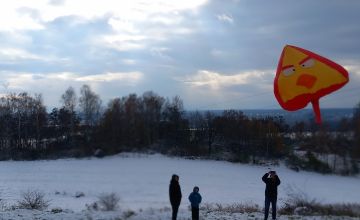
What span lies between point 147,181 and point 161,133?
38267mm

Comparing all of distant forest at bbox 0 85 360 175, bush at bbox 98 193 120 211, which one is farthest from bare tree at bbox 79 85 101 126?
bush at bbox 98 193 120 211

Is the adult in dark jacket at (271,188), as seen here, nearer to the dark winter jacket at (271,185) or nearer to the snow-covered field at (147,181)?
the dark winter jacket at (271,185)

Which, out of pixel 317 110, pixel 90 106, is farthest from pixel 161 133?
pixel 317 110

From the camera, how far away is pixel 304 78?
1291 centimetres

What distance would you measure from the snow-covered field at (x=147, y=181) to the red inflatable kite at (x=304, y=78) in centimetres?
1360

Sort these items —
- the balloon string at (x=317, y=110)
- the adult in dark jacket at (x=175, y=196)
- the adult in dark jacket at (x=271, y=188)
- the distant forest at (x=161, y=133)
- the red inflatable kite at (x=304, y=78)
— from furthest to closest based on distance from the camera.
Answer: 1. the distant forest at (x=161, y=133)
2. the adult in dark jacket at (x=271, y=188)
3. the adult in dark jacket at (x=175, y=196)
4. the balloon string at (x=317, y=110)
5. the red inflatable kite at (x=304, y=78)

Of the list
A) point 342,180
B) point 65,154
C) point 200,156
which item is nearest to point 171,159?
point 200,156

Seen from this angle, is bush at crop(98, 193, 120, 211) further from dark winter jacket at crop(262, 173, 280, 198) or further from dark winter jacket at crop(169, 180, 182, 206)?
dark winter jacket at crop(262, 173, 280, 198)

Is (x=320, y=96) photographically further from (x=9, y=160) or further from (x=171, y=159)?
(x=9, y=160)

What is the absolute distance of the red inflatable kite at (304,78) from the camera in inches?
491

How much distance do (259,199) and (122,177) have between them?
58.0 feet

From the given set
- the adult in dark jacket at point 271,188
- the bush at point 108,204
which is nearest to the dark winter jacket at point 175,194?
the adult in dark jacket at point 271,188

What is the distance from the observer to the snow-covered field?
33219 mm

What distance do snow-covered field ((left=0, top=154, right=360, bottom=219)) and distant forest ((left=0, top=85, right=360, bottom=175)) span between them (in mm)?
5381
